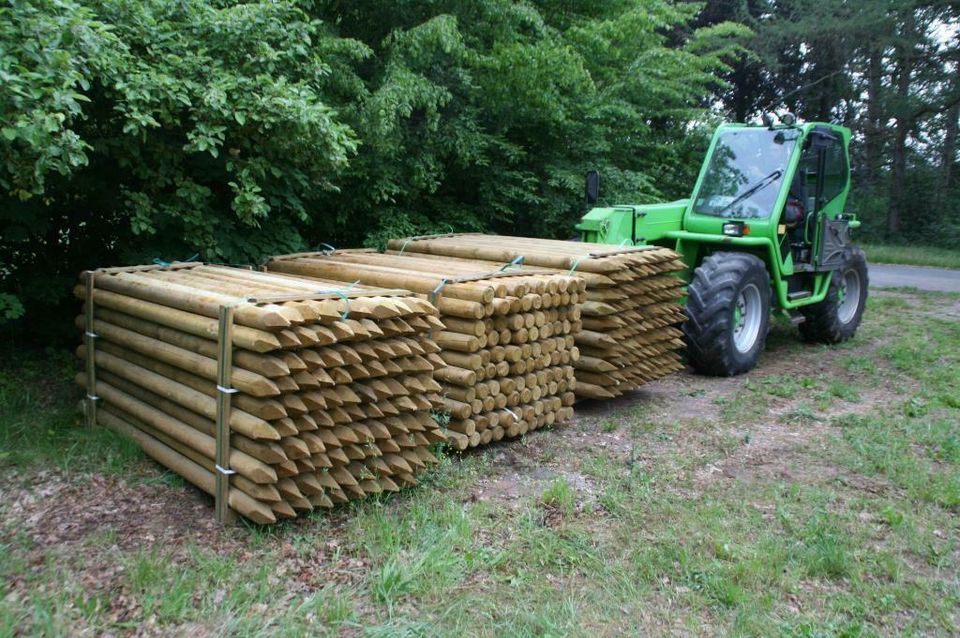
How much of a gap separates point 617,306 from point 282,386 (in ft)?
12.7

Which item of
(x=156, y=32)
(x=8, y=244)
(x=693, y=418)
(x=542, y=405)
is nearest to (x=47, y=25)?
(x=156, y=32)

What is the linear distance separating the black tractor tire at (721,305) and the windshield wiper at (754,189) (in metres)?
0.81

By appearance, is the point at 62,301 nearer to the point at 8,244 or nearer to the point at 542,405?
the point at 8,244

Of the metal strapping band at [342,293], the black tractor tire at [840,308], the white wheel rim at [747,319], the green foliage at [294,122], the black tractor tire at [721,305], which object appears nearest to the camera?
the metal strapping band at [342,293]

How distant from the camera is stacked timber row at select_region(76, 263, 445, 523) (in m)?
4.47

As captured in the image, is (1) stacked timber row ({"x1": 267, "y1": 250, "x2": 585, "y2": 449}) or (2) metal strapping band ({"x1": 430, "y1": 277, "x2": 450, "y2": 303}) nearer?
(1) stacked timber row ({"x1": 267, "y1": 250, "x2": 585, "y2": 449})

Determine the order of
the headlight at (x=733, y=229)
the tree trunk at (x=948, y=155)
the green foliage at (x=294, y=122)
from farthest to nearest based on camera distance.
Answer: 1. the tree trunk at (x=948, y=155)
2. the headlight at (x=733, y=229)
3. the green foliage at (x=294, y=122)

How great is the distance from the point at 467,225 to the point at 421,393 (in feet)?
19.7

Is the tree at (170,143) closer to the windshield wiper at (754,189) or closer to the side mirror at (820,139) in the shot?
the windshield wiper at (754,189)

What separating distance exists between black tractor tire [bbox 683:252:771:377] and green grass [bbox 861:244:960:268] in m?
17.1

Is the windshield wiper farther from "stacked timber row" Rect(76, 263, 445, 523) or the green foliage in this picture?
"stacked timber row" Rect(76, 263, 445, 523)

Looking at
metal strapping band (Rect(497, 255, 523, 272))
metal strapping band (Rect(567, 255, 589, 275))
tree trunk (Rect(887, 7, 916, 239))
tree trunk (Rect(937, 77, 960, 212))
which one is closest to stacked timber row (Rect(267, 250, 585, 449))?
metal strapping band (Rect(497, 255, 523, 272))

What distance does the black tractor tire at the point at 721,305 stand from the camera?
27.6 feet

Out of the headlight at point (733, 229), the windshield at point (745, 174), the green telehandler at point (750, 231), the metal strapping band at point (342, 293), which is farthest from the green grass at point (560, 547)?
the windshield at point (745, 174)
